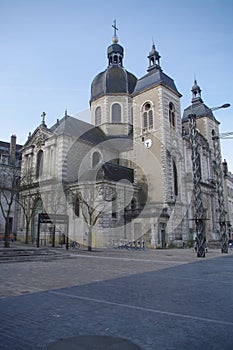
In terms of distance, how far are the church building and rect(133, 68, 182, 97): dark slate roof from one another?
16cm

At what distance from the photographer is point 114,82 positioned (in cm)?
4125

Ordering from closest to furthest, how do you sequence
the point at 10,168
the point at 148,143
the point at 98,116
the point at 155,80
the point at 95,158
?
the point at 148,143, the point at 155,80, the point at 95,158, the point at 98,116, the point at 10,168

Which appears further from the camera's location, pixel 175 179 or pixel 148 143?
pixel 148 143

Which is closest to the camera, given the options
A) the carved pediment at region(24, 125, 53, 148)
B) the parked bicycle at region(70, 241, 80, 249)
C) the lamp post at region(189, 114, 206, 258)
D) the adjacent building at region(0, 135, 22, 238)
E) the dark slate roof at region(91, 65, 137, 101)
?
the lamp post at region(189, 114, 206, 258)

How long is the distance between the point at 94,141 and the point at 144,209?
1108 cm

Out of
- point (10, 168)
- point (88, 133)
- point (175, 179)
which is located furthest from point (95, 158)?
point (10, 168)

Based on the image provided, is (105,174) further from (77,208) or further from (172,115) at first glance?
(172,115)

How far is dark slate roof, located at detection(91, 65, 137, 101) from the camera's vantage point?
4081 cm

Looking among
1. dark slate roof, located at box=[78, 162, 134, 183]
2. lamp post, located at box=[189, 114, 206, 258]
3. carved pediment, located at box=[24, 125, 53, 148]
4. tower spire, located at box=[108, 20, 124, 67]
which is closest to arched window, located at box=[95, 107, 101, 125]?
tower spire, located at box=[108, 20, 124, 67]

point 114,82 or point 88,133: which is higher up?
point 114,82

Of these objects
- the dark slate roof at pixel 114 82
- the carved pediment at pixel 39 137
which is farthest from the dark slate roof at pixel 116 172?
the dark slate roof at pixel 114 82

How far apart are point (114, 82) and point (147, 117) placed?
977cm

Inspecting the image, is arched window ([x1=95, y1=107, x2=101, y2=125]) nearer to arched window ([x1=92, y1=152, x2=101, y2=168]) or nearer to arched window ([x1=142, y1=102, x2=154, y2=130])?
arched window ([x1=92, y1=152, x2=101, y2=168])

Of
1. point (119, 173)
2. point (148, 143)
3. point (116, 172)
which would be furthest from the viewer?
point (148, 143)
